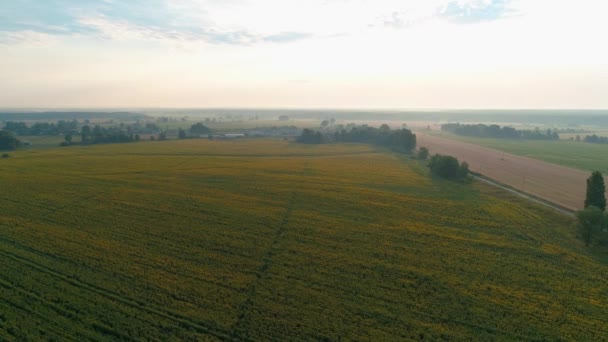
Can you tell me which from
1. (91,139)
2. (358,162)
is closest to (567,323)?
(358,162)

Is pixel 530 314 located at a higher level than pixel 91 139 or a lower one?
lower

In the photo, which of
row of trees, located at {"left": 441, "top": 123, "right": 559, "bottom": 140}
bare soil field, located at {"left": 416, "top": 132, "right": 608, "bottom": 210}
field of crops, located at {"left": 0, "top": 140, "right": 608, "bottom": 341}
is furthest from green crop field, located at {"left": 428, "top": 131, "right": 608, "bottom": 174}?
field of crops, located at {"left": 0, "top": 140, "right": 608, "bottom": 341}

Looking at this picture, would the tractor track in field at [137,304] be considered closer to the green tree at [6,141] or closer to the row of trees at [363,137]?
the row of trees at [363,137]

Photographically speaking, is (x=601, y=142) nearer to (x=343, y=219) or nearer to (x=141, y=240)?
(x=343, y=219)

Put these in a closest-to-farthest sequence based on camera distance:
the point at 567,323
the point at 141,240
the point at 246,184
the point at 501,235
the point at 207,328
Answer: the point at 207,328 → the point at 567,323 → the point at 141,240 → the point at 501,235 → the point at 246,184

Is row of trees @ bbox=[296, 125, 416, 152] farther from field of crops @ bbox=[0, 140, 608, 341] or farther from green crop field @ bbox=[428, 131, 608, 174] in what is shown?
field of crops @ bbox=[0, 140, 608, 341]

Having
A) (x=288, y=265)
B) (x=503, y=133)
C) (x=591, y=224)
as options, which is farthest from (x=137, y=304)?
(x=503, y=133)

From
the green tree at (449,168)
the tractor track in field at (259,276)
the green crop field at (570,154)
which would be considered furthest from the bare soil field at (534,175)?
the tractor track in field at (259,276)
